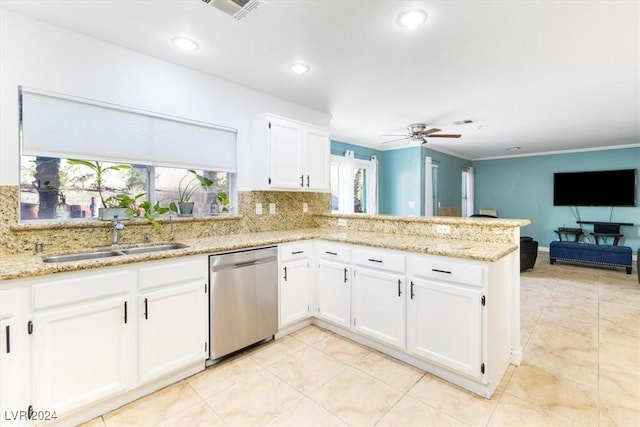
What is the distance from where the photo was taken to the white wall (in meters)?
1.98

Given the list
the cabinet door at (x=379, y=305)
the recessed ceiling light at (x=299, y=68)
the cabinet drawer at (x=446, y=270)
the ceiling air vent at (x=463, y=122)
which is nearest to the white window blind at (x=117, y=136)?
the recessed ceiling light at (x=299, y=68)

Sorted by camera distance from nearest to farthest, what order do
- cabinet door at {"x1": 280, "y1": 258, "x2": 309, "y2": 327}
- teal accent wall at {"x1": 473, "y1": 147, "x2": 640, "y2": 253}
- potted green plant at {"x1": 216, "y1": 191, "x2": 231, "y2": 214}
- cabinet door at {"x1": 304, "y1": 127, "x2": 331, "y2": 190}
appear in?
cabinet door at {"x1": 280, "y1": 258, "x2": 309, "y2": 327}
potted green plant at {"x1": 216, "y1": 191, "x2": 231, "y2": 214}
cabinet door at {"x1": 304, "y1": 127, "x2": 331, "y2": 190}
teal accent wall at {"x1": 473, "y1": 147, "x2": 640, "y2": 253}

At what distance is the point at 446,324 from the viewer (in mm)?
2092

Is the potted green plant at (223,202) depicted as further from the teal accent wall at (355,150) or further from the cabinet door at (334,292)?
the teal accent wall at (355,150)

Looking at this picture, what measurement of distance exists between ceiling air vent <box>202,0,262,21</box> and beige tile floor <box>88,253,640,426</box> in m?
2.50

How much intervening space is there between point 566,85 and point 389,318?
10.0 ft

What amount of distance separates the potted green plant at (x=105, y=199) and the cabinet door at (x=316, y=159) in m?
1.76

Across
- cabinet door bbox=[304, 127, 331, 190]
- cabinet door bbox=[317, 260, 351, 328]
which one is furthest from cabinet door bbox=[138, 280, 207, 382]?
cabinet door bbox=[304, 127, 331, 190]

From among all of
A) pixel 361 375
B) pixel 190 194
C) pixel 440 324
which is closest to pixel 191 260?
pixel 190 194

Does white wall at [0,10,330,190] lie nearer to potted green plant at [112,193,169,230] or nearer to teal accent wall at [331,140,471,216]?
potted green plant at [112,193,169,230]

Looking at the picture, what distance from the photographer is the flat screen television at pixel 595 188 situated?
6418 millimetres

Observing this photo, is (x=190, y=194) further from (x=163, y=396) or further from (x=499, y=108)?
(x=499, y=108)

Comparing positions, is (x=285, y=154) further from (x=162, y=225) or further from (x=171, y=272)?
(x=171, y=272)

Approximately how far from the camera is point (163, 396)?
6.56 feet
